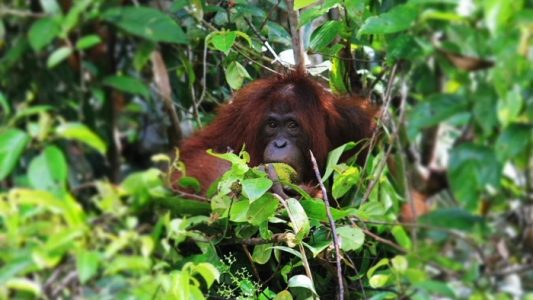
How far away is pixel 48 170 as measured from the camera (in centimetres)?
337

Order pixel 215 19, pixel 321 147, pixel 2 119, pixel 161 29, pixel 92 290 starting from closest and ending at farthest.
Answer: pixel 215 19
pixel 321 147
pixel 161 29
pixel 92 290
pixel 2 119

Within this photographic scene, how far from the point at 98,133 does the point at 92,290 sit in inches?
27.5

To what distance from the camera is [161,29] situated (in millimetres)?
2994

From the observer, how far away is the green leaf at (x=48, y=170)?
3.37 metres

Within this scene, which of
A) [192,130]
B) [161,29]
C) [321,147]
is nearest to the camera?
[321,147]

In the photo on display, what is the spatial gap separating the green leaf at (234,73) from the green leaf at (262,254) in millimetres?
469

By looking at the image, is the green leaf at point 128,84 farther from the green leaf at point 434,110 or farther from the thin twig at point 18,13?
the green leaf at point 434,110

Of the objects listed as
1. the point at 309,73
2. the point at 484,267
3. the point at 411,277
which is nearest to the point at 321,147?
the point at 309,73

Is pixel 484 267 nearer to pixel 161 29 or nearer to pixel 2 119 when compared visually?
pixel 161 29

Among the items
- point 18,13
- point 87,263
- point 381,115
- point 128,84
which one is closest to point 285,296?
point 381,115

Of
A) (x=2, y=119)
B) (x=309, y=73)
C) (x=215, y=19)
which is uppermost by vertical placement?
(x=215, y=19)

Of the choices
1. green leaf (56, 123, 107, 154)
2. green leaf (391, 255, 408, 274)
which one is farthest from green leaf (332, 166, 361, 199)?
green leaf (56, 123, 107, 154)

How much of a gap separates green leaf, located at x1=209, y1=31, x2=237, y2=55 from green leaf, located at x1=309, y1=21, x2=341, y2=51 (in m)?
0.18

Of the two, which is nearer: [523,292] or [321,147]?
[321,147]
